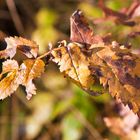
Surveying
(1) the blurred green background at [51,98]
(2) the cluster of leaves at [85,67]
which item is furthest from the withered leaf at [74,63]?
(1) the blurred green background at [51,98]

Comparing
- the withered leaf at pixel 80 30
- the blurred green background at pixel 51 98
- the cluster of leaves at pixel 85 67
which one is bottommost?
the cluster of leaves at pixel 85 67

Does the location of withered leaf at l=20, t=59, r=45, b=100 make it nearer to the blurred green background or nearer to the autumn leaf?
the autumn leaf

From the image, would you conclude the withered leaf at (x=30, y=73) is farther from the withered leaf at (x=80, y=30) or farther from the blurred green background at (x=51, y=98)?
the blurred green background at (x=51, y=98)

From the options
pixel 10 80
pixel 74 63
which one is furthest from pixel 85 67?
pixel 10 80

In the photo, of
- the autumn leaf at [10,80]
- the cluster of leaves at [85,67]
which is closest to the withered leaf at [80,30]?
the cluster of leaves at [85,67]

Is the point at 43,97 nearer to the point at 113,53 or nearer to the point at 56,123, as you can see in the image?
the point at 56,123

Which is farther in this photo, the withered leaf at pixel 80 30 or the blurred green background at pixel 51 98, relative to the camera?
the blurred green background at pixel 51 98

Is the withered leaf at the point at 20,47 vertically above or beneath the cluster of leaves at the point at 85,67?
above
